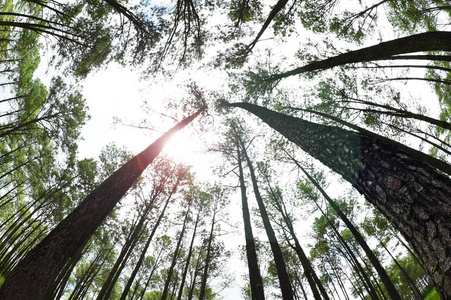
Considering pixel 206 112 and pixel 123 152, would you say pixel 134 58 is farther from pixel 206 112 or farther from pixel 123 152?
pixel 123 152

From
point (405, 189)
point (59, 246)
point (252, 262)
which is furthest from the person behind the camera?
point (252, 262)

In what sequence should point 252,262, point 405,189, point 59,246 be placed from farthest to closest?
1. point 252,262
2. point 59,246
3. point 405,189

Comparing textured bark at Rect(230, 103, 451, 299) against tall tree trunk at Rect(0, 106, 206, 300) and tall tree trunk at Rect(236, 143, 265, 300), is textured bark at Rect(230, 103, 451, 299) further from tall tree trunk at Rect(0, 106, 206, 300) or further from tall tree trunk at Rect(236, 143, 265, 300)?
tall tree trunk at Rect(236, 143, 265, 300)

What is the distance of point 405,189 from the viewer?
1099 mm

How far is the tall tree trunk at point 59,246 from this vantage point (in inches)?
64.4

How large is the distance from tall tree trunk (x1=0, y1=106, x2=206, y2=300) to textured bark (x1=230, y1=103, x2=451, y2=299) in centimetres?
268

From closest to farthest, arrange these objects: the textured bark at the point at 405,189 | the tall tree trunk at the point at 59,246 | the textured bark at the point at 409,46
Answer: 1. the textured bark at the point at 405,189
2. the tall tree trunk at the point at 59,246
3. the textured bark at the point at 409,46

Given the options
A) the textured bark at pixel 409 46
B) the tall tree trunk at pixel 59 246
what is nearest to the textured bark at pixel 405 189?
the textured bark at pixel 409 46

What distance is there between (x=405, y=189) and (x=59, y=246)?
285cm

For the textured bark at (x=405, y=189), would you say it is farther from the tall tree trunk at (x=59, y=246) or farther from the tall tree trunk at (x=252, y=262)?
the tall tree trunk at (x=252, y=262)

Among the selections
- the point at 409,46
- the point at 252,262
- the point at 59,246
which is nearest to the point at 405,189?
the point at 409,46

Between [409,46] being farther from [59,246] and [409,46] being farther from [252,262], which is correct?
[252,262]

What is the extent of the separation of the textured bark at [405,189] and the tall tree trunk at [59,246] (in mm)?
2678

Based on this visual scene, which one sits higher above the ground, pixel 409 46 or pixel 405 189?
pixel 409 46
